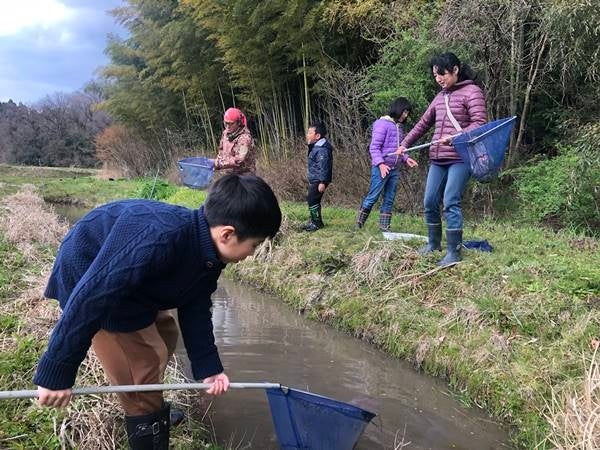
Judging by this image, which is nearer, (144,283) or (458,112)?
(144,283)

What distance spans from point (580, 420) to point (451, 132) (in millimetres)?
2970

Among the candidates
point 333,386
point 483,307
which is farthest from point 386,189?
point 333,386

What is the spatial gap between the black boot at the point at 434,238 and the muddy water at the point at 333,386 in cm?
121

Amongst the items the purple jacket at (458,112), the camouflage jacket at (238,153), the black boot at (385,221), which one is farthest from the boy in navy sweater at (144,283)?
the black boot at (385,221)

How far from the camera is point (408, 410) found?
3344 millimetres

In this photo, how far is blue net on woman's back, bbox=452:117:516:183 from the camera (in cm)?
440

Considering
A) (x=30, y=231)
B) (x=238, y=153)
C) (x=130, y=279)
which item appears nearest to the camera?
(x=130, y=279)

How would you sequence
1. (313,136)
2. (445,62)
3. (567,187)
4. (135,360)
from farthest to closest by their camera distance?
(313,136) < (567,187) < (445,62) < (135,360)

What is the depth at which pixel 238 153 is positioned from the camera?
5672 millimetres

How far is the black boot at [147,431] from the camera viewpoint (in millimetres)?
2201

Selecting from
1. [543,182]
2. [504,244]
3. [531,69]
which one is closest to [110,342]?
[504,244]

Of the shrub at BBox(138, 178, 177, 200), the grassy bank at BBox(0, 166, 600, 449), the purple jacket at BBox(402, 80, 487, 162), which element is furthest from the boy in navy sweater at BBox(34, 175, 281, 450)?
the shrub at BBox(138, 178, 177, 200)

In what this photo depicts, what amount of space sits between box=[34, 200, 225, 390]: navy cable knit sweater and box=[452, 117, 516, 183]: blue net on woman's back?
117 inches

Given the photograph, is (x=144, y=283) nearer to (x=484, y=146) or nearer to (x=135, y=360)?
(x=135, y=360)
